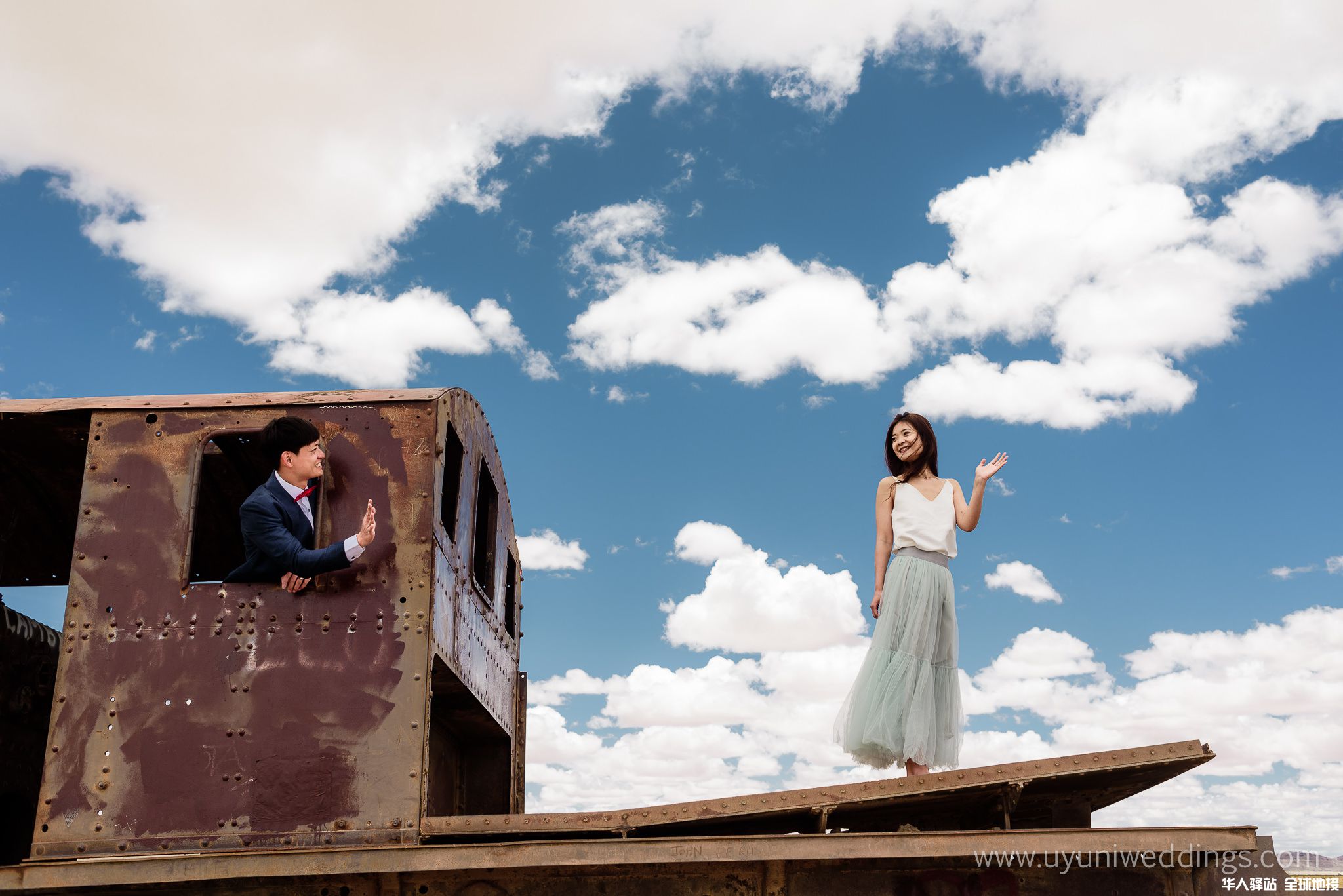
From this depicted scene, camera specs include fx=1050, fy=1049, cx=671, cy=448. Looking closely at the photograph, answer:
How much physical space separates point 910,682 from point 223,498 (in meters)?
5.99

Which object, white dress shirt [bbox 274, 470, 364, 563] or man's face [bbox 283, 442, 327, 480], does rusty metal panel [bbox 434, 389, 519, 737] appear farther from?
man's face [bbox 283, 442, 327, 480]

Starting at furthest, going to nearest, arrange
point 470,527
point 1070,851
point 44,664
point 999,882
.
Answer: point 44,664 < point 470,527 < point 999,882 < point 1070,851

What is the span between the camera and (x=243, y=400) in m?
6.23

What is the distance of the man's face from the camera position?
5918 millimetres

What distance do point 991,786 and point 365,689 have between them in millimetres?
3208

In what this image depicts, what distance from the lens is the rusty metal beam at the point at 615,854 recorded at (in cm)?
446

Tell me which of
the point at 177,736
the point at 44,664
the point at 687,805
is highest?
the point at 44,664

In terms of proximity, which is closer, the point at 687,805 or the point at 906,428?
the point at 687,805

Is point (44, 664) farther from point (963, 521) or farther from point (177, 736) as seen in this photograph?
point (963, 521)

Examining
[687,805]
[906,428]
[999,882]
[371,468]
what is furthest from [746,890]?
[371,468]

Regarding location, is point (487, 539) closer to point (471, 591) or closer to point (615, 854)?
point (471, 591)

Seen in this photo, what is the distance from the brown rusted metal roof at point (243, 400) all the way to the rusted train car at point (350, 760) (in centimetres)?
2

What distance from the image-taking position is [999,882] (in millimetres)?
4793

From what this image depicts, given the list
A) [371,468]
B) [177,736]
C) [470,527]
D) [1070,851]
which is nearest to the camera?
[1070,851]
